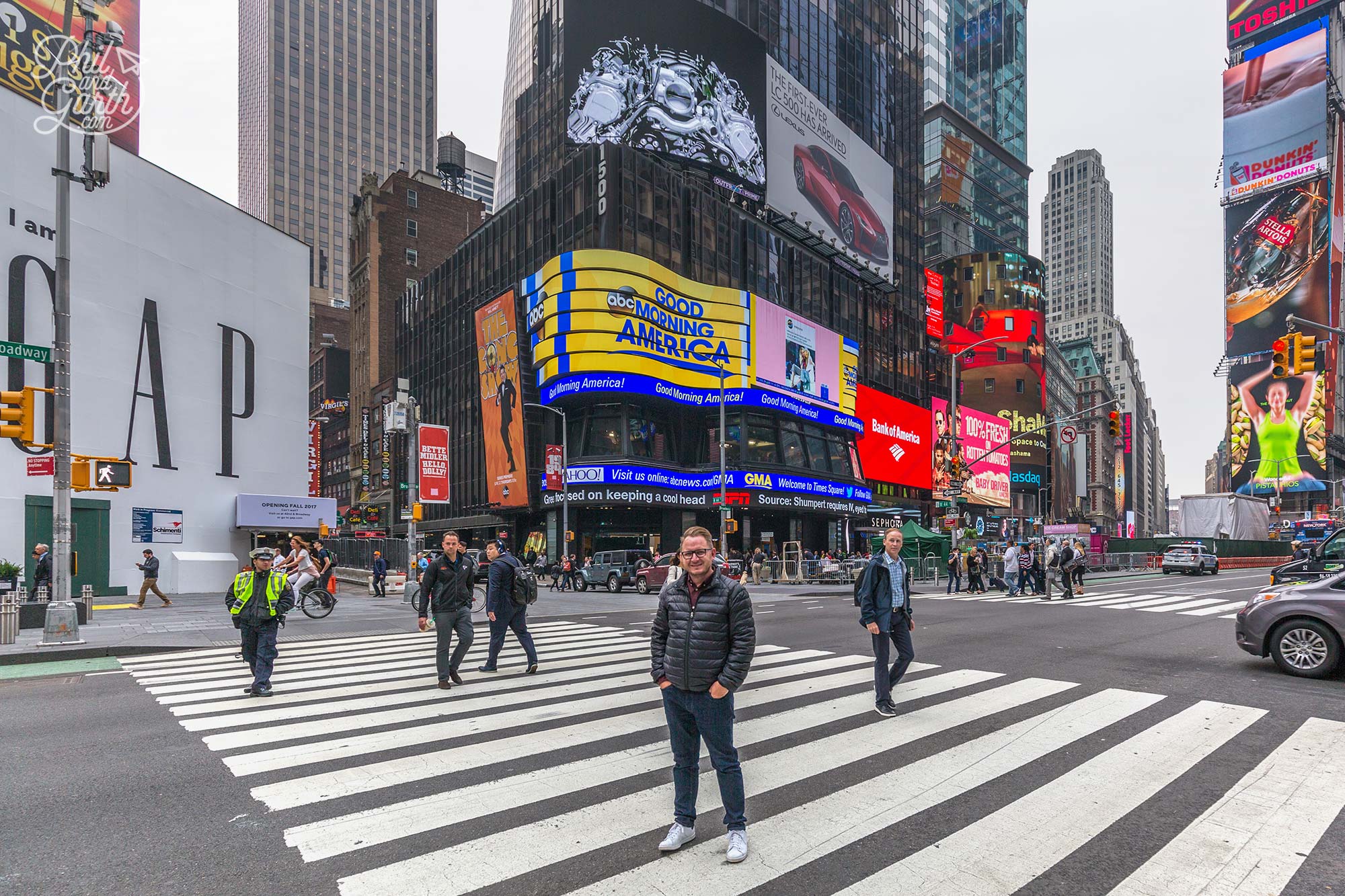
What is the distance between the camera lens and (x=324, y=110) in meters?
146

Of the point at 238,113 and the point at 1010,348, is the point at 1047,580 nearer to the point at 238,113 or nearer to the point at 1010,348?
the point at 1010,348

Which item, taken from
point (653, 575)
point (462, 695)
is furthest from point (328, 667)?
point (653, 575)

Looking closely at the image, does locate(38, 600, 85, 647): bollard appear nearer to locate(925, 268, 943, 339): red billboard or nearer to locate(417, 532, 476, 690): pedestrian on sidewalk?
locate(417, 532, 476, 690): pedestrian on sidewalk

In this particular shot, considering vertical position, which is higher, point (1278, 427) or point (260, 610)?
point (1278, 427)

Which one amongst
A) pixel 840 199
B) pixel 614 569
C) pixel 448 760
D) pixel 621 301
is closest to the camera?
pixel 448 760

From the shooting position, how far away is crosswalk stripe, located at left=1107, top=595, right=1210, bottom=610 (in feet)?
66.4

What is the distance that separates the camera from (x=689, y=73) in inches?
1996

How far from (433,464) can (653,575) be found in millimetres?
9948

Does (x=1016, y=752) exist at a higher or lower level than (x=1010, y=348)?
lower

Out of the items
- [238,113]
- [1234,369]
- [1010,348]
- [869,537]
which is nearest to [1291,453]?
[1234,369]

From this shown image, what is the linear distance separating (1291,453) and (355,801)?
12166 centimetres

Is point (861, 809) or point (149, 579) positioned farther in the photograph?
point (149, 579)

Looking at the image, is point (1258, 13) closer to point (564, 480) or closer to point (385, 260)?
point (385, 260)

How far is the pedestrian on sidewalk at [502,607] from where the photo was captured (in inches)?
394
